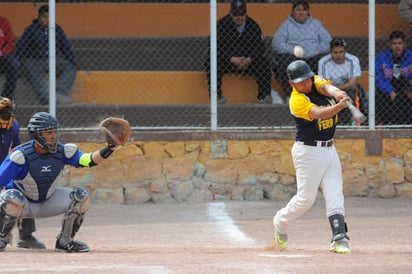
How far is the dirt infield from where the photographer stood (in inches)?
292

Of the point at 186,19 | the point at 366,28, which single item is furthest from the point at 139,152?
the point at 366,28

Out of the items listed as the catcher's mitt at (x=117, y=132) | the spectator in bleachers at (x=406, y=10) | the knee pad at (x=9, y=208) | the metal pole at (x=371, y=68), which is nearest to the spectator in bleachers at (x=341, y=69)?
the metal pole at (x=371, y=68)

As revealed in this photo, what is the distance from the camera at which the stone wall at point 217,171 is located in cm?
1195

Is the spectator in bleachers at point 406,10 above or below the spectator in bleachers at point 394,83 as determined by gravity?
above

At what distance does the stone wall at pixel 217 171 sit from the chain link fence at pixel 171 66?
381 millimetres

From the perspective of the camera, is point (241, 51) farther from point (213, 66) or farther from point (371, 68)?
point (371, 68)

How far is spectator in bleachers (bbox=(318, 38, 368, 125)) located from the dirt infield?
1431 mm

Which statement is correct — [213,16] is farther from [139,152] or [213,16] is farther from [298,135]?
[298,135]

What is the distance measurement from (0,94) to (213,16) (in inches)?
114

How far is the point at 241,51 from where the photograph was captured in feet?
40.9

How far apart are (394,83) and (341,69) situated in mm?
762

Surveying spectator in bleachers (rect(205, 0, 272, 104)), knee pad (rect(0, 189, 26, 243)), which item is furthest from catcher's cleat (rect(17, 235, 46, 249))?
spectator in bleachers (rect(205, 0, 272, 104))

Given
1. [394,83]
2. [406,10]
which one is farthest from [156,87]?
[406,10]

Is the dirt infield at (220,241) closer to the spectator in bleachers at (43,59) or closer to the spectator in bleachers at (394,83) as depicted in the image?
the spectator in bleachers at (394,83)
